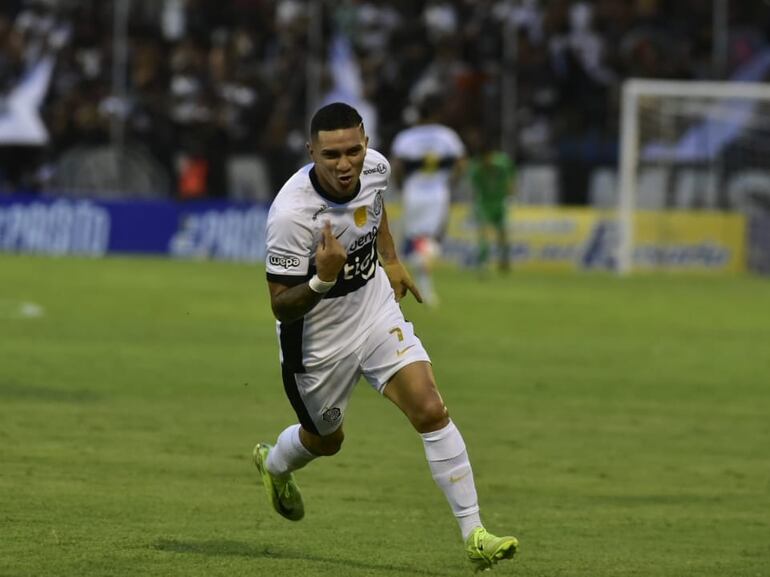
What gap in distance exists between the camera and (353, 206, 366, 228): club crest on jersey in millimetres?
7944

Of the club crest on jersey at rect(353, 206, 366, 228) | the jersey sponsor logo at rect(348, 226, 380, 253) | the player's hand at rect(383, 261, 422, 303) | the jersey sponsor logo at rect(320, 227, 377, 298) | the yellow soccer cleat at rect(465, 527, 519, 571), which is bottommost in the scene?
the yellow soccer cleat at rect(465, 527, 519, 571)

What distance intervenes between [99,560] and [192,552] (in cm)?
48

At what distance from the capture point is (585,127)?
32.4 m

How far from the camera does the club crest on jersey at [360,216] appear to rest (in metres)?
7.94

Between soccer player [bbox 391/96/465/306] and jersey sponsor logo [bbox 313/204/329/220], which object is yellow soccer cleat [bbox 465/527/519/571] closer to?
jersey sponsor logo [bbox 313/204/329/220]

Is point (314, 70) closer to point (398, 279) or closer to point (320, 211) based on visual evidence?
point (398, 279)

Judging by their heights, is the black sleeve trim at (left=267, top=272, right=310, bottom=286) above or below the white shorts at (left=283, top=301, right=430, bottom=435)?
above

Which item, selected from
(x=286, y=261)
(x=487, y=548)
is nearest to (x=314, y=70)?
(x=286, y=261)

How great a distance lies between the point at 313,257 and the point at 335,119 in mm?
605

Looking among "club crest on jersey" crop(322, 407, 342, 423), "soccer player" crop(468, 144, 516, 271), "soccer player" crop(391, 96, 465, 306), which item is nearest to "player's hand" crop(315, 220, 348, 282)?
"club crest on jersey" crop(322, 407, 342, 423)

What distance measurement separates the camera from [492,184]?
29812 millimetres

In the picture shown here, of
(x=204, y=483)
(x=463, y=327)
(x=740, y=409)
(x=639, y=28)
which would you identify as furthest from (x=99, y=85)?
(x=204, y=483)

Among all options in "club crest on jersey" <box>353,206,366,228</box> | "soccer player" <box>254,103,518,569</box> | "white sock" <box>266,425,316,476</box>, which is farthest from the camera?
"white sock" <box>266,425,316,476</box>

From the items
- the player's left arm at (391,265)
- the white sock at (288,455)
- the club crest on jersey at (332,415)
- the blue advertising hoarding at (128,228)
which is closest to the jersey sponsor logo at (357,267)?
the player's left arm at (391,265)
